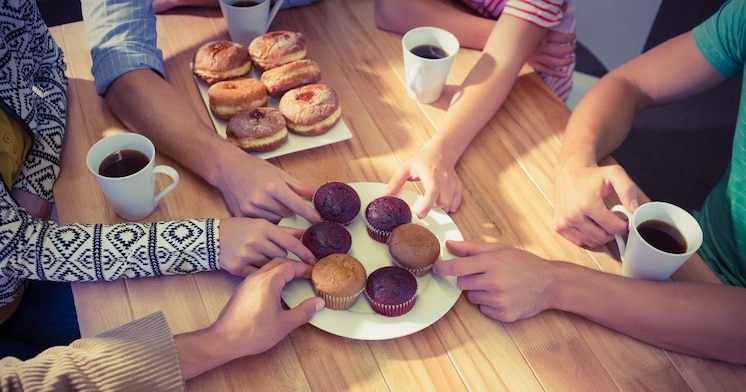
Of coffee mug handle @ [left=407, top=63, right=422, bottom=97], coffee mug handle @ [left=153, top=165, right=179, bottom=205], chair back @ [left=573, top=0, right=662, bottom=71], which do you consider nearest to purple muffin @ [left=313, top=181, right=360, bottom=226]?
coffee mug handle @ [left=153, top=165, right=179, bottom=205]

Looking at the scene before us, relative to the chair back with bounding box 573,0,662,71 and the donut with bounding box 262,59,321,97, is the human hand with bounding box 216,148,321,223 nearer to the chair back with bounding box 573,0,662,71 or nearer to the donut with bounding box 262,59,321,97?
the donut with bounding box 262,59,321,97

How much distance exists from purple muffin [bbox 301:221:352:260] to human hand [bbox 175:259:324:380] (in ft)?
0.26

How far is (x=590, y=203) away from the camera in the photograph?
112cm

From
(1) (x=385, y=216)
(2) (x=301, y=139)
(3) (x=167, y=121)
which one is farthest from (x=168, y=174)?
(1) (x=385, y=216)

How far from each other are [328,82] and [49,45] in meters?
0.60

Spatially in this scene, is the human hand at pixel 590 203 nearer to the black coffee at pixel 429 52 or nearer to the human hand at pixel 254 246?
the black coffee at pixel 429 52

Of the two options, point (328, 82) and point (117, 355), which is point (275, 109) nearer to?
point (328, 82)

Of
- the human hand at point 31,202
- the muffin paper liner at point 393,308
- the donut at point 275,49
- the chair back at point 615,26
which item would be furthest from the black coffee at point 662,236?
the chair back at point 615,26

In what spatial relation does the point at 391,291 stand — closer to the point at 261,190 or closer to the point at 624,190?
the point at 261,190

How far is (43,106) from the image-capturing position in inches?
47.6

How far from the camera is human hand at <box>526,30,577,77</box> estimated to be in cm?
148

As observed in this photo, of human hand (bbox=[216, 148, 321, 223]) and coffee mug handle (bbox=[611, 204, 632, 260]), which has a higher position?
coffee mug handle (bbox=[611, 204, 632, 260])

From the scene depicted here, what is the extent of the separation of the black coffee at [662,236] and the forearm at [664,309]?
6cm

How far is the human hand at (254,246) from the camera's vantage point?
101 centimetres
